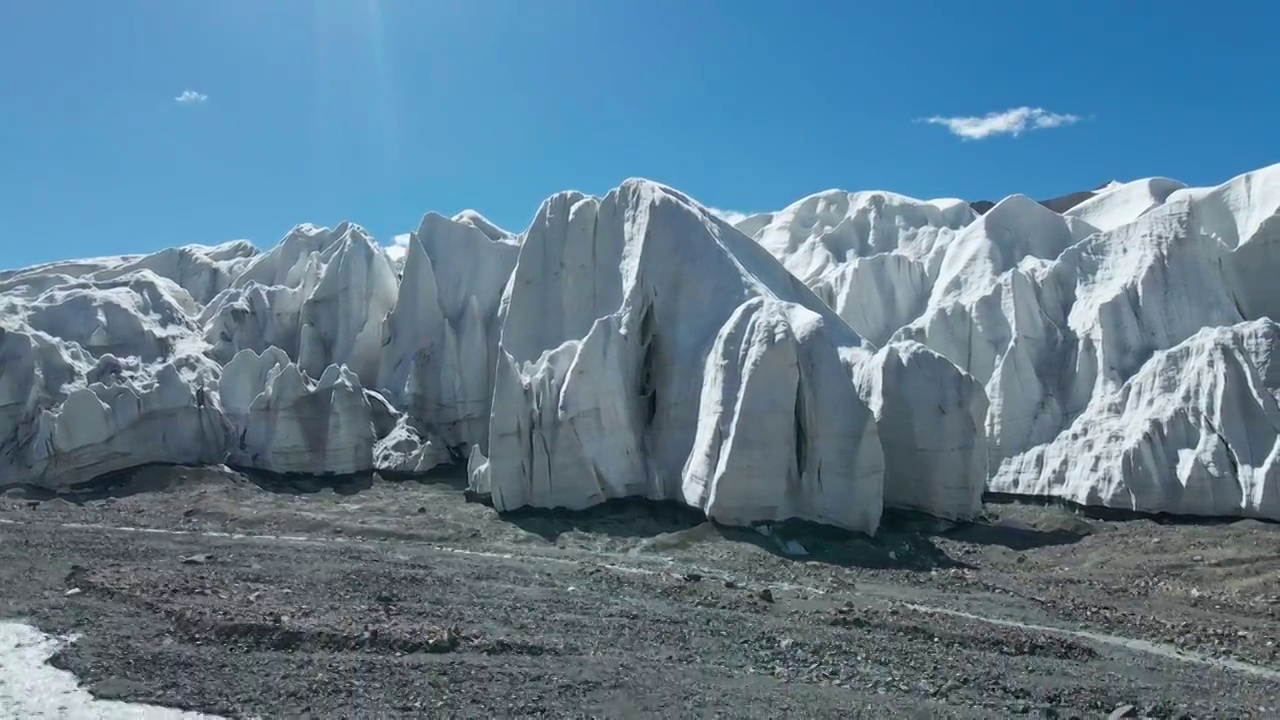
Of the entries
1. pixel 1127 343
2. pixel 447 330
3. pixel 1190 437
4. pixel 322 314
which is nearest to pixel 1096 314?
pixel 1127 343

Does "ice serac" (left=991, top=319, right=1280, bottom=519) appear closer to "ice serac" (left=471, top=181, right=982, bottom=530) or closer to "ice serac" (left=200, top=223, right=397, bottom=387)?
"ice serac" (left=471, top=181, right=982, bottom=530)

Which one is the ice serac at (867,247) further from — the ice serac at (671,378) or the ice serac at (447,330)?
the ice serac at (447,330)

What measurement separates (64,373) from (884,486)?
27.1 m

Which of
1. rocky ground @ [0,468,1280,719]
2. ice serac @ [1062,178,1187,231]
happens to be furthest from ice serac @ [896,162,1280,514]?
ice serac @ [1062,178,1187,231]

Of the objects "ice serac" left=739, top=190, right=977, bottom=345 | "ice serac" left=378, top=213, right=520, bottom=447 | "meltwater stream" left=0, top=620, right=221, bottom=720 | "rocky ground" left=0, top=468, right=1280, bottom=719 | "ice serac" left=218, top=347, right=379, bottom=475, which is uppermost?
"ice serac" left=739, top=190, right=977, bottom=345

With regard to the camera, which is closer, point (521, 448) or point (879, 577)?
point (879, 577)

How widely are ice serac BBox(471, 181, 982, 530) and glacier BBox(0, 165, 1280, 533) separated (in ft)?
0.24

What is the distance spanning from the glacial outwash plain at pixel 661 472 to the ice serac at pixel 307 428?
152 millimetres

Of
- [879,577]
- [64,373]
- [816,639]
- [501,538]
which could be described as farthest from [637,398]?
[64,373]

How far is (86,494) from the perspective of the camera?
94.0 feet

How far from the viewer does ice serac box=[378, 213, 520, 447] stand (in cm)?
3269

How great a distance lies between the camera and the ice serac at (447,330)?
3269 centimetres

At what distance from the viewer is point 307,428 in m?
30.5

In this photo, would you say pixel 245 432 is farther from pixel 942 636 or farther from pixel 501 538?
pixel 942 636
